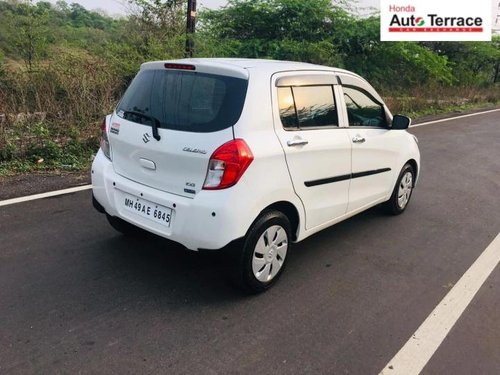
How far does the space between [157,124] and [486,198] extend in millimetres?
5033

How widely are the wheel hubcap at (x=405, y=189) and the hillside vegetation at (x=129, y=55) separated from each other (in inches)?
175

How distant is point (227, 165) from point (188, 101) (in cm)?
63

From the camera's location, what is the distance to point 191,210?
3.07 metres

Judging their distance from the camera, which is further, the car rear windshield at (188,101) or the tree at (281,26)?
the tree at (281,26)

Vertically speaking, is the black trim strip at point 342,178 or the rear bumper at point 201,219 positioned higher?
the black trim strip at point 342,178

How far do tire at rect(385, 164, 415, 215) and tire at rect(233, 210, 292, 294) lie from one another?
7.02 feet

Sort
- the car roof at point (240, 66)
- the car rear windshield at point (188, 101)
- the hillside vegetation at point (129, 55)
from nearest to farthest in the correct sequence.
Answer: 1. the car rear windshield at point (188, 101)
2. the car roof at point (240, 66)
3. the hillside vegetation at point (129, 55)

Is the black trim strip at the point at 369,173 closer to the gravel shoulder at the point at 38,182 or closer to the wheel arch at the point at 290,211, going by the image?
the wheel arch at the point at 290,211

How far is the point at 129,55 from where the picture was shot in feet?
30.9

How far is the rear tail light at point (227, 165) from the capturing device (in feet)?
9.91

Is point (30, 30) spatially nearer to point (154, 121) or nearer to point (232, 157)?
point (154, 121)

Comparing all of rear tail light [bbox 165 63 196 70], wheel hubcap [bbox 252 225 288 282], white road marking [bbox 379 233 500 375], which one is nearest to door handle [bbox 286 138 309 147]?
wheel hubcap [bbox 252 225 288 282]

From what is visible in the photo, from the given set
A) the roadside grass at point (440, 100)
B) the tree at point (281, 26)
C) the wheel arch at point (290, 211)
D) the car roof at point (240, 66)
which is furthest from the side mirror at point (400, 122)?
the tree at point (281, 26)

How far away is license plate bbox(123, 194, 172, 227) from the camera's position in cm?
320
